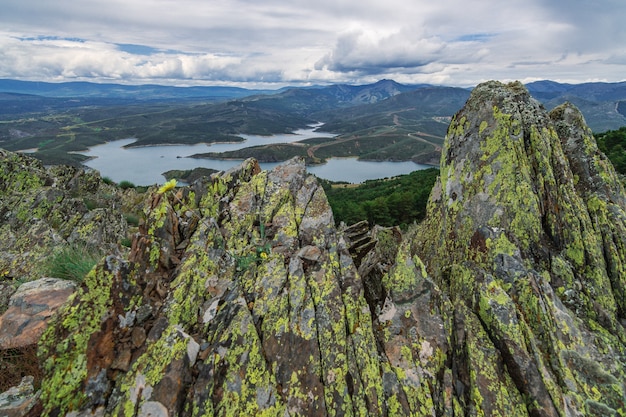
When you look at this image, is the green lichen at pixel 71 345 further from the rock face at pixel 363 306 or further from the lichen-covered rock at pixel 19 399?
the lichen-covered rock at pixel 19 399

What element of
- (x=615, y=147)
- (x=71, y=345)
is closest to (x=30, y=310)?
(x=71, y=345)

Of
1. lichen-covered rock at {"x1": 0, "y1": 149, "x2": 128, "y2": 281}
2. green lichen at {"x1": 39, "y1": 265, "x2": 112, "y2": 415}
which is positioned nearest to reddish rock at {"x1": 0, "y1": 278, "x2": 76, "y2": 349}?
green lichen at {"x1": 39, "y1": 265, "x2": 112, "y2": 415}

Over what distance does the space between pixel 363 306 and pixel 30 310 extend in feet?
23.7

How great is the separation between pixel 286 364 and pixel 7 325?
5.70 metres

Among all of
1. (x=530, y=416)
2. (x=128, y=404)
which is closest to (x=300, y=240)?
(x=128, y=404)

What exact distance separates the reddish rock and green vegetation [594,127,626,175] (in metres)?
48.5

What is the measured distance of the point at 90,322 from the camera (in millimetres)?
6266

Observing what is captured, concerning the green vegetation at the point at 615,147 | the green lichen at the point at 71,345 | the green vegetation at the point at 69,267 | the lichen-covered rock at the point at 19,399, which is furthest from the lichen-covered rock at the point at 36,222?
the green vegetation at the point at 615,147

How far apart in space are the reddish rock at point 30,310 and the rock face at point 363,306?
1.37 meters

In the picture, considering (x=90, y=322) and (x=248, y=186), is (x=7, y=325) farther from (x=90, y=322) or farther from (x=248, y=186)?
(x=248, y=186)

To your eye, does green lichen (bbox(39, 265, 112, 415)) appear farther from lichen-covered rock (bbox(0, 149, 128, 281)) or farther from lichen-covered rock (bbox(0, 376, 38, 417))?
lichen-covered rock (bbox(0, 149, 128, 281))

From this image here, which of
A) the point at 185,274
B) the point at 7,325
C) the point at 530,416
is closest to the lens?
the point at 530,416

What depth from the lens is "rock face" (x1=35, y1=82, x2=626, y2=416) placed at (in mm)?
6176

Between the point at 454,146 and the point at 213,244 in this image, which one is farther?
the point at 454,146
